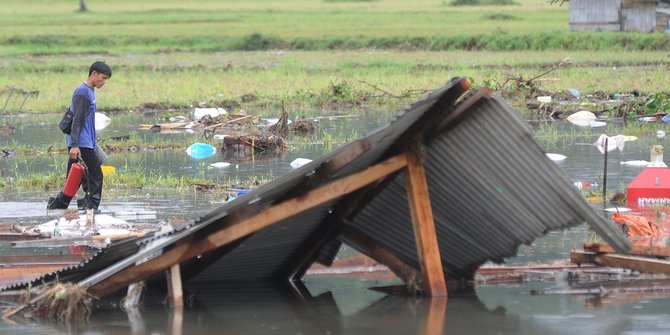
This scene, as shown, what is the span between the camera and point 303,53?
3716 cm

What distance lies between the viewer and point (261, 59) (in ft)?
113

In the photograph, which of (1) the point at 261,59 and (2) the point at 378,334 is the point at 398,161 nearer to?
(2) the point at 378,334

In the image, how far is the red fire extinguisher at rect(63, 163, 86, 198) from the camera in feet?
35.2

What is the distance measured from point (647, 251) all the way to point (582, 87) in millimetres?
16037

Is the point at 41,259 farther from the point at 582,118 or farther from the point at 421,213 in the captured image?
the point at 582,118

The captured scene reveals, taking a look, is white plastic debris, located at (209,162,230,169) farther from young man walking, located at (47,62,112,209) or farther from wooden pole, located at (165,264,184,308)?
wooden pole, located at (165,264,184,308)

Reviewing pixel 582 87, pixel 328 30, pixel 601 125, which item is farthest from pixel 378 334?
pixel 328 30

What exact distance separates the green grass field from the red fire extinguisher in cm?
606

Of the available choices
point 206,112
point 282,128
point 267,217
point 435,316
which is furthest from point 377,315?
point 206,112

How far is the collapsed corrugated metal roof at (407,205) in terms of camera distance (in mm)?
6883

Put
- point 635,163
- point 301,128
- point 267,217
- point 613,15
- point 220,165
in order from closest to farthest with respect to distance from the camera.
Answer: point 267,217 → point 635,163 → point 220,165 → point 301,128 → point 613,15

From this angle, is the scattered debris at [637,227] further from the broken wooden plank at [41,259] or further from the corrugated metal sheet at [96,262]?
the broken wooden plank at [41,259]

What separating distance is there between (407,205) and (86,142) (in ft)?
13.4

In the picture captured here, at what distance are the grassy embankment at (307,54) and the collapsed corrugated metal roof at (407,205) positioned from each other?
6.60 metres
